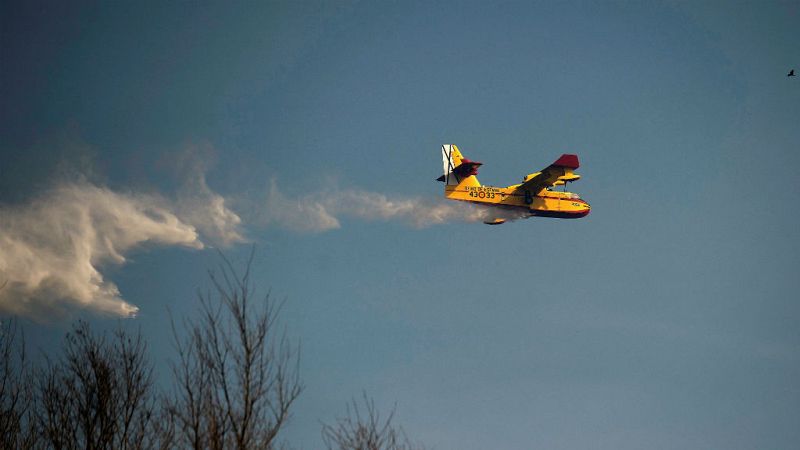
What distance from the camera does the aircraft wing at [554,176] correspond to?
66.8 metres

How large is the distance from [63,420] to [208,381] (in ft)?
27.3

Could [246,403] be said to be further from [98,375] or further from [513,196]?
[513,196]

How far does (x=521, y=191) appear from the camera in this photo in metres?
68.6

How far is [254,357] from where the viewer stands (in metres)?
19.1

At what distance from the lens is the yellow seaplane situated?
66.5 m

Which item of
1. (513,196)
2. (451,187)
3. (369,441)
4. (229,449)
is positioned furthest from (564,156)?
(229,449)

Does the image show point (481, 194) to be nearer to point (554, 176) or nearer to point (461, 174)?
point (461, 174)

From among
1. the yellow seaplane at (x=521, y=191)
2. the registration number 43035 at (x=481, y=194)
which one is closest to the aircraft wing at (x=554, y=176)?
the yellow seaplane at (x=521, y=191)

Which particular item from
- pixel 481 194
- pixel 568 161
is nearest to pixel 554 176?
pixel 568 161

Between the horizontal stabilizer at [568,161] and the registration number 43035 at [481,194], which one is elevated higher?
the horizontal stabilizer at [568,161]

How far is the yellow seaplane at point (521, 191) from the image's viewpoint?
66500 mm

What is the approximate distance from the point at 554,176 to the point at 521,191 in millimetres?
3424

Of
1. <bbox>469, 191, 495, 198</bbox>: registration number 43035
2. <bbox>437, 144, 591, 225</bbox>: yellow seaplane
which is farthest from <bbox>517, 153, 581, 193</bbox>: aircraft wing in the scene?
<bbox>469, 191, 495, 198</bbox>: registration number 43035

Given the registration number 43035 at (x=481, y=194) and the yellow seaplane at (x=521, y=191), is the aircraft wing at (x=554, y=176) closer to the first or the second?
the yellow seaplane at (x=521, y=191)
